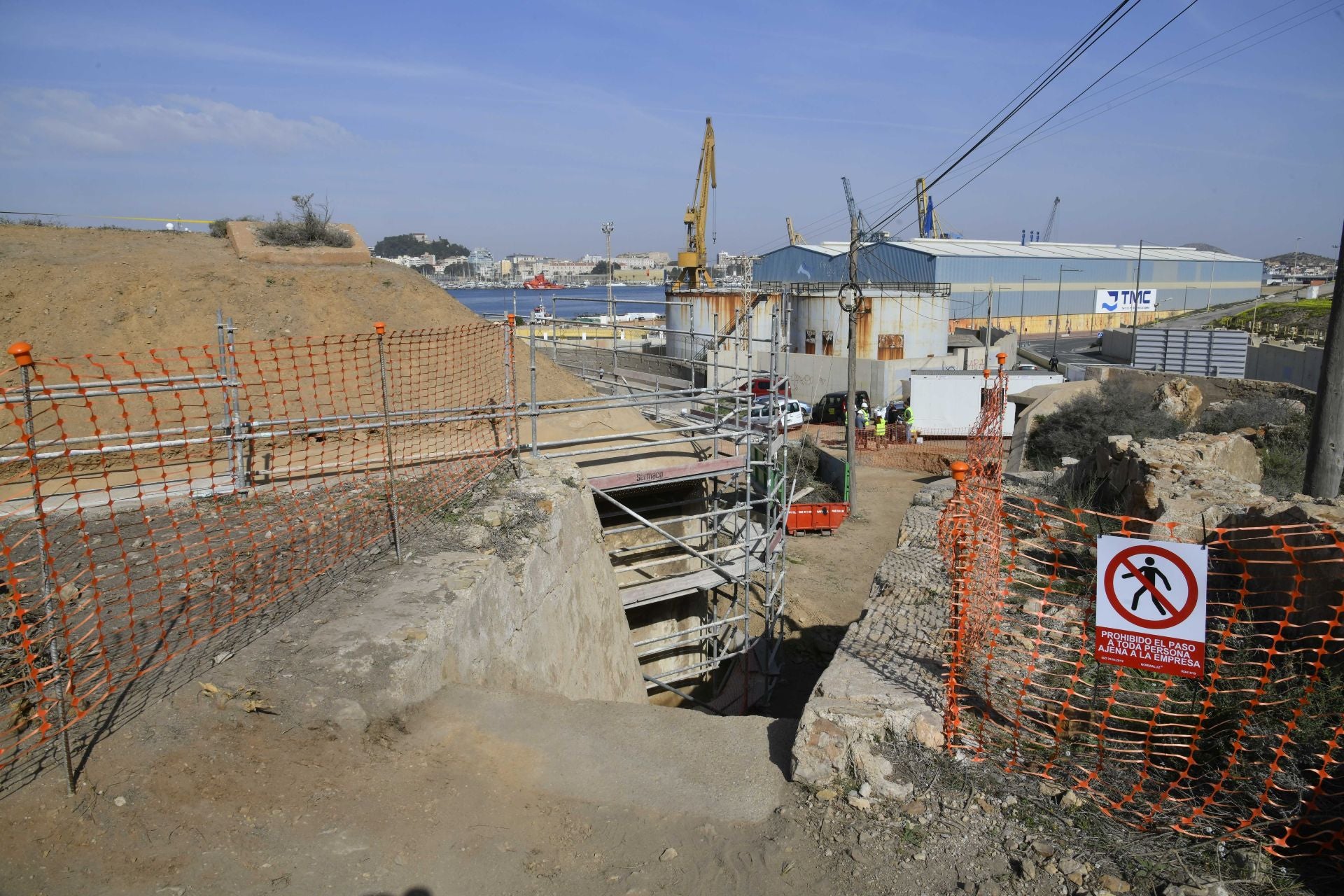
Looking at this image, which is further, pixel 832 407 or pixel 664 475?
pixel 832 407

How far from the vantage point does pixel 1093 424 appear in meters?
19.6

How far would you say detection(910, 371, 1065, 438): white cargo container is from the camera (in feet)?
87.9

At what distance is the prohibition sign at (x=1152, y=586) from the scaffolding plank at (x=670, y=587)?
19.4 feet

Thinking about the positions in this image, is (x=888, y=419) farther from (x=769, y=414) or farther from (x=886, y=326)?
(x=769, y=414)

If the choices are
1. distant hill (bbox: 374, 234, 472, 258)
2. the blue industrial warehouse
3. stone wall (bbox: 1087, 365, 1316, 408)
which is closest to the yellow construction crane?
the blue industrial warehouse

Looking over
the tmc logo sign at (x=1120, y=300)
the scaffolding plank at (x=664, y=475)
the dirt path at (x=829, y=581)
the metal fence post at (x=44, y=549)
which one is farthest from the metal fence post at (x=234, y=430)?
the tmc logo sign at (x=1120, y=300)

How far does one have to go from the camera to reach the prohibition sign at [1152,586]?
4.20 meters

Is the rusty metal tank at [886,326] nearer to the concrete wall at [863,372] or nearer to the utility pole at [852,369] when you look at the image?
the concrete wall at [863,372]

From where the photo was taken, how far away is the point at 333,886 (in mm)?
3561

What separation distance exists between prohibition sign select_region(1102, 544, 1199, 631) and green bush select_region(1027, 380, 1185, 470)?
15228 millimetres

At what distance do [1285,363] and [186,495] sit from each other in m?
29.1

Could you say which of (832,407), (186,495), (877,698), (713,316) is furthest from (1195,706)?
(713,316)

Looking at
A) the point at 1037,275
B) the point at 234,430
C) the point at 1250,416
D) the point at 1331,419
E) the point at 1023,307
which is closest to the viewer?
the point at 1331,419

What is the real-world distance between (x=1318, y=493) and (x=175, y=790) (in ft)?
30.6
